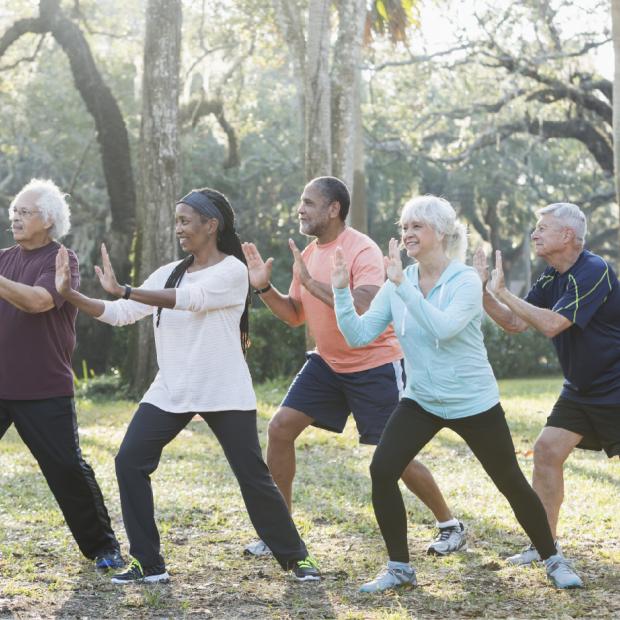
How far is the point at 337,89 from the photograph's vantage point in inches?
593

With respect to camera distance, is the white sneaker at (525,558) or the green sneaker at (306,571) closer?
the green sneaker at (306,571)

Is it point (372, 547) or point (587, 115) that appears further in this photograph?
point (587, 115)

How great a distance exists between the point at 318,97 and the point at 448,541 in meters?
9.15

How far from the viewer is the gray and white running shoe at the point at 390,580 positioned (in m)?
5.70

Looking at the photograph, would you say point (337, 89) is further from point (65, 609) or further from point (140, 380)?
point (65, 609)

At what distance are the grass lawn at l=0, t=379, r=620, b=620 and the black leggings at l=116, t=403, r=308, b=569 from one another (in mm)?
240

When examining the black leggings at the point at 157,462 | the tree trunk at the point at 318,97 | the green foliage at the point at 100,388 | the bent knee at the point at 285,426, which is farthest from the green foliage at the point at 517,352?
the black leggings at the point at 157,462

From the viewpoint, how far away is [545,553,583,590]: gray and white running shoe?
5.72 meters

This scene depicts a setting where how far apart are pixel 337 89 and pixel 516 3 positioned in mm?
9722

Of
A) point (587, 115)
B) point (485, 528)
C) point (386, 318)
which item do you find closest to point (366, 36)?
point (587, 115)

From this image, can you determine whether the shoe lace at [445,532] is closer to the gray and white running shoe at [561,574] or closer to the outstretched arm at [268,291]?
the gray and white running shoe at [561,574]

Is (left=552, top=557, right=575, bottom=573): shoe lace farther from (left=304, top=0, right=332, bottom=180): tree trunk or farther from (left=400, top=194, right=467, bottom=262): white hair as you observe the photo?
(left=304, top=0, right=332, bottom=180): tree trunk

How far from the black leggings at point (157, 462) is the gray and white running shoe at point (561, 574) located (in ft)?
4.27

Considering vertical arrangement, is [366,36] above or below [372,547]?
above
